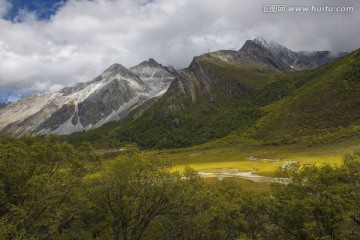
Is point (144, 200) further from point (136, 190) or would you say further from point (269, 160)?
point (269, 160)

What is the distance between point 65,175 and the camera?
4122 cm

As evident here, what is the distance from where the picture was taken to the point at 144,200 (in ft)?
116

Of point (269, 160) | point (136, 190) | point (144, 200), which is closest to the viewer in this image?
point (136, 190)

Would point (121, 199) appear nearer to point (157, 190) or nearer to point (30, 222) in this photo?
point (157, 190)

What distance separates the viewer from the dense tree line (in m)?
34.6

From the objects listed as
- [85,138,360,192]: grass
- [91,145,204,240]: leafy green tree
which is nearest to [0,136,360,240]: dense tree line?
[91,145,204,240]: leafy green tree

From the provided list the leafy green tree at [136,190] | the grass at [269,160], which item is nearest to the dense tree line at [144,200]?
the leafy green tree at [136,190]

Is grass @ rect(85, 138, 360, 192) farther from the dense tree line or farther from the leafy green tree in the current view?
the leafy green tree

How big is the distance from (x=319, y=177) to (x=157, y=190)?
19226 mm

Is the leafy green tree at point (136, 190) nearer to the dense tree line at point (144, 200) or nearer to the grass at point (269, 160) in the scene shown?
the dense tree line at point (144, 200)

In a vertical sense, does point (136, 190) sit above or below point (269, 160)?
above

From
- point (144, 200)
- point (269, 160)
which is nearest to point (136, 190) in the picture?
point (144, 200)

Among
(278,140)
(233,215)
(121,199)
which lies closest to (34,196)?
(121,199)

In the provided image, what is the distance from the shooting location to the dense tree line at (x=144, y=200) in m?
34.6
